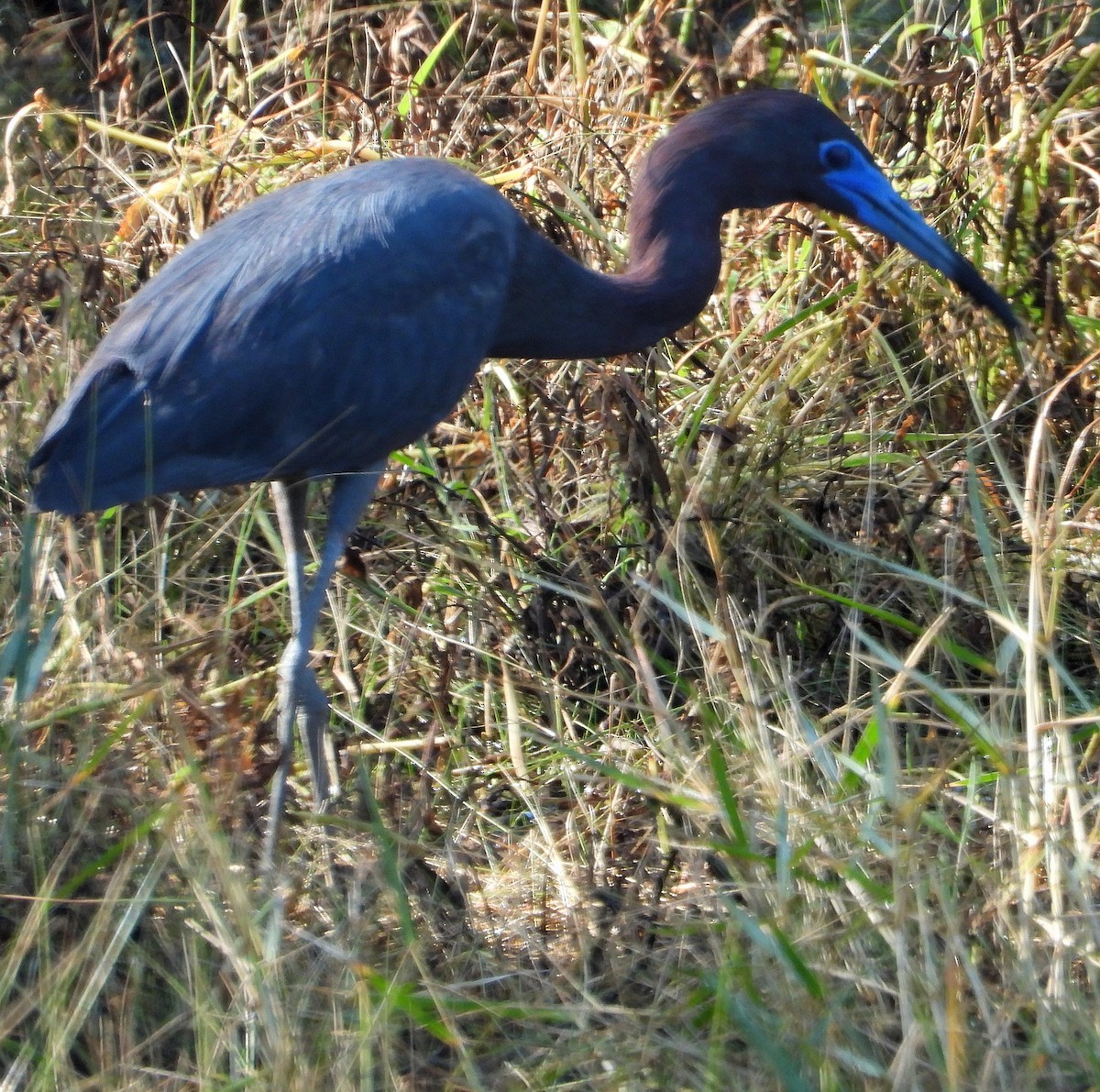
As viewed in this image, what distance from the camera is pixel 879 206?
143 inches

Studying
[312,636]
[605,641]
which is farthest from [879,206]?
[312,636]

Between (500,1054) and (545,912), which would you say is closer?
(500,1054)

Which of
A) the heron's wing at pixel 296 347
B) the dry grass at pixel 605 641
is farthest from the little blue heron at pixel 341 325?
the dry grass at pixel 605 641

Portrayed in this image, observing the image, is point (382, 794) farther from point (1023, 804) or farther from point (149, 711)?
point (1023, 804)

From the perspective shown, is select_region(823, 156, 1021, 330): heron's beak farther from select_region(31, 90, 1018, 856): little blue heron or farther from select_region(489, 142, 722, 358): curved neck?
select_region(489, 142, 722, 358): curved neck

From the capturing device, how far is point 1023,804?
93.7 inches

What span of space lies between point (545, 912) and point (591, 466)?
4.62ft

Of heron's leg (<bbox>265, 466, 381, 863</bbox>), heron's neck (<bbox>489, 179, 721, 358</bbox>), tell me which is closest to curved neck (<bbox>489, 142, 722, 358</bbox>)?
heron's neck (<bbox>489, 179, 721, 358</bbox>)

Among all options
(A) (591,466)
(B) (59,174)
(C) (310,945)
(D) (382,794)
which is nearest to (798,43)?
(A) (591,466)

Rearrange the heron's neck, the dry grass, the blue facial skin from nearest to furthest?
the dry grass → the heron's neck → the blue facial skin

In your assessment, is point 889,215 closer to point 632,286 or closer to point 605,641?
point 632,286

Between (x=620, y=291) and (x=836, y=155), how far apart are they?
60 cm

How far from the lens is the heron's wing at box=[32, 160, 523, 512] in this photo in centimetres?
317

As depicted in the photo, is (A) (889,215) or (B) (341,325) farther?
(A) (889,215)
